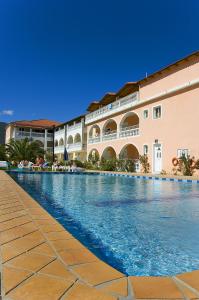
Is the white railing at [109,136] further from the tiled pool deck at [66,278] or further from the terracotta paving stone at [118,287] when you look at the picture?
the terracotta paving stone at [118,287]

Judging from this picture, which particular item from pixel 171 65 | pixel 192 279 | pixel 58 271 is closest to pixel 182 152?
pixel 171 65

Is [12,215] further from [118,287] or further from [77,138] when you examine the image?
[77,138]

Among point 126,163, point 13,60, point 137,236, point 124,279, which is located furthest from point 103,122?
point 124,279

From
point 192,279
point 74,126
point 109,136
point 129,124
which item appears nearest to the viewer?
point 192,279

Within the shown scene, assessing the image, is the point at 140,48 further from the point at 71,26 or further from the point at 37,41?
the point at 37,41

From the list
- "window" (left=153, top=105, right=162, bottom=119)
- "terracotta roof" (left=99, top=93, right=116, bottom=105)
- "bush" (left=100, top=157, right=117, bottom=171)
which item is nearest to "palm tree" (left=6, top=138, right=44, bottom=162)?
"terracotta roof" (left=99, top=93, right=116, bottom=105)

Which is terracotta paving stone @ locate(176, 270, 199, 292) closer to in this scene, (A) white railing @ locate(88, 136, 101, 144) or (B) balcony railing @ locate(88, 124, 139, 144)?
(B) balcony railing @ locate(88, 124, 139, 144)

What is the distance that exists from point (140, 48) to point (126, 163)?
9668mm

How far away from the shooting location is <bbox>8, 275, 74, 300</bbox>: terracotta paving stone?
179cm

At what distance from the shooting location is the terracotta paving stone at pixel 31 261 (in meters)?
2.24

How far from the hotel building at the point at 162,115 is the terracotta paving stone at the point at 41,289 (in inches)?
658

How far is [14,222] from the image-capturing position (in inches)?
148

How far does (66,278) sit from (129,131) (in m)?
23.3

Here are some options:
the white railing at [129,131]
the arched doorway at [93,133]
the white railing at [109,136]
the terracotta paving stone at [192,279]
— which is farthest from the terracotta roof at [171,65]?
the terracotta paving stone at [192,279]
